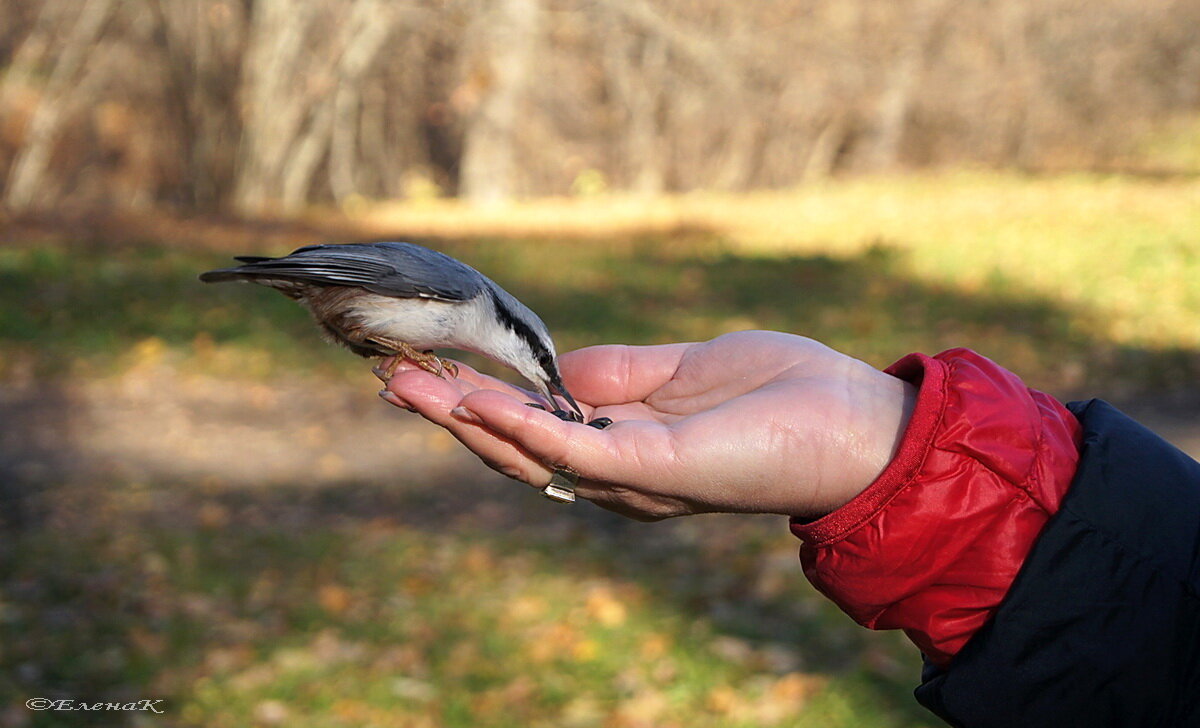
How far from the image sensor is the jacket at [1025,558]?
1.79 meters

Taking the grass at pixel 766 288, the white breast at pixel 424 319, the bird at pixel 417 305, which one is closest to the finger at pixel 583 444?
the bird at pixel 417 305

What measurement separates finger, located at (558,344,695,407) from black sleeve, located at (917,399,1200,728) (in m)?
1.19

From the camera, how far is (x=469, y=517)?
241 inches

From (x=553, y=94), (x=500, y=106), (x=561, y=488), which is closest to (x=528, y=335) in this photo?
(x=561, y=488)

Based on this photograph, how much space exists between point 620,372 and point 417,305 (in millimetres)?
574

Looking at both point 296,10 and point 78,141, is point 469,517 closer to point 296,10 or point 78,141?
point 296,10

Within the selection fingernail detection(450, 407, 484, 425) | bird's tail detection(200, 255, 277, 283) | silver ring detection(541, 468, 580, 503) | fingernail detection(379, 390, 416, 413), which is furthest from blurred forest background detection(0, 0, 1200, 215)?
silver ring detection(541, 468, 580, 503)

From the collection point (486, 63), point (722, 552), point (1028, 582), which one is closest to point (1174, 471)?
Result: point (1028, 582)

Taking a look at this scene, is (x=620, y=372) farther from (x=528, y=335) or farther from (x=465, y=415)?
(x=465, y=415)

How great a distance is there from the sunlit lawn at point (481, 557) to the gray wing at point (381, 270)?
201 centimetres

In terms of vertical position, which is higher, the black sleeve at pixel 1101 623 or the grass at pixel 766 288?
the black sleeve at pixel 1101 623

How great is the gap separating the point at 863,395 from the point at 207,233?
1046 cm

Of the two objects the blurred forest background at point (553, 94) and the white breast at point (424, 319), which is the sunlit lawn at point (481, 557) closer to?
the white breast at point (424, 319)

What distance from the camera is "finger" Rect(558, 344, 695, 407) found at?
2867 millimetres
